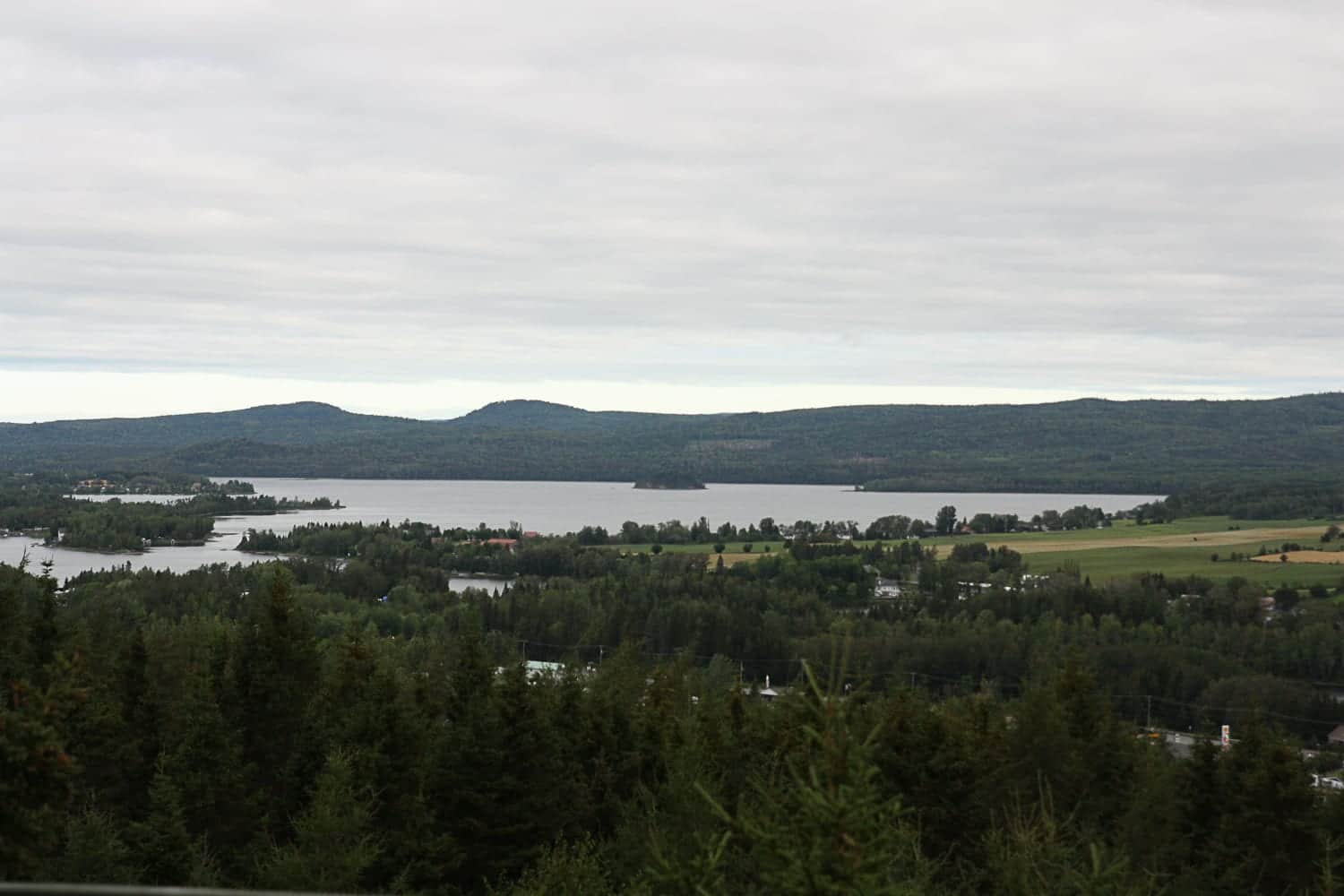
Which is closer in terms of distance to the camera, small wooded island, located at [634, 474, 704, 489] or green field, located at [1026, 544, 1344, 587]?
green field, located at [1026, 544, 1344, 587]

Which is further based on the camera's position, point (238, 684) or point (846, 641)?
point (238, 684)

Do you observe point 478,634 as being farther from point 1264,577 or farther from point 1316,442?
point 1316,442

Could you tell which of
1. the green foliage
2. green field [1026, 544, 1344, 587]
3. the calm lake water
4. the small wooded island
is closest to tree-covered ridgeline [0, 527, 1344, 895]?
the green foliage

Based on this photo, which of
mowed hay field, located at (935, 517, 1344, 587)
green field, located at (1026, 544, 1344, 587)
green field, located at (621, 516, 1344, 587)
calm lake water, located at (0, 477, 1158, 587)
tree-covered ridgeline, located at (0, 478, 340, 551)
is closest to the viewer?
green field, located at (1026, 544, 1344, 587)

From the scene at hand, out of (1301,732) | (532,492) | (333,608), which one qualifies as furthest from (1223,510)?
(532,492)

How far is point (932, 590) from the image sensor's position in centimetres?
7394

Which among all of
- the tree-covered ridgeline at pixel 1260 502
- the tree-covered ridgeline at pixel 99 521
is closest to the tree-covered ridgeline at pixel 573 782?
the tree-covered ridgeline at pixel 99 521

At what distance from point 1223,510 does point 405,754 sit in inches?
4291

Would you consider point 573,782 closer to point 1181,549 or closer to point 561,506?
point 1181,549

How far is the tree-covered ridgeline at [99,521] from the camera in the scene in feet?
304

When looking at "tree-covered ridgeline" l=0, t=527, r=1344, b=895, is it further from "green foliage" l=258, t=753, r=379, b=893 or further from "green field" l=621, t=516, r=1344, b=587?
"green field" l=621, t=516, r=1344, b=587

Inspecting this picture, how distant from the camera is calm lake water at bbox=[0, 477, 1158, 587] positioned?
91562 mm

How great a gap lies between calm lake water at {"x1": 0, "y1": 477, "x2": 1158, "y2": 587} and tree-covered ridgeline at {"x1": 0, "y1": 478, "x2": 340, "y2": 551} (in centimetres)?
198

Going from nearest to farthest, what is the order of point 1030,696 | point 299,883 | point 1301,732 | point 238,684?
1. point 299,883
2. point 238,684
3. point 1030,696
4. point 1301,732
